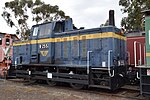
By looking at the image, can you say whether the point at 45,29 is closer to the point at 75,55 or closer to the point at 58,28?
the point at 58,28

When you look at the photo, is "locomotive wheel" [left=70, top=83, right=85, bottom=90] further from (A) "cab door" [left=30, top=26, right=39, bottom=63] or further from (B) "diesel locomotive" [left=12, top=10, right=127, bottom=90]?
(A) "cab door" [left=30, top=26, right=39, bottom=63]

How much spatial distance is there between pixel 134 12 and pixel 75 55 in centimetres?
1368

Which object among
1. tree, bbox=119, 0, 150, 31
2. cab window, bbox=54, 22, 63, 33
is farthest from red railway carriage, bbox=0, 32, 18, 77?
tree, bbox=119, 0, 150, 31

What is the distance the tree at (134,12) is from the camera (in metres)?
20.9

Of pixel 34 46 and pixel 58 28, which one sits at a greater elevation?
pixel 58 28

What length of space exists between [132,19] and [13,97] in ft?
57.9

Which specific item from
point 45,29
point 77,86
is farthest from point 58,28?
point 77,86

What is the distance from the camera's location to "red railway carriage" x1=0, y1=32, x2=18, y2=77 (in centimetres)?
1487

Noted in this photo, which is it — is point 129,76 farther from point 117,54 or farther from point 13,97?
point 13,97

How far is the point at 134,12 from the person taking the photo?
22.2m

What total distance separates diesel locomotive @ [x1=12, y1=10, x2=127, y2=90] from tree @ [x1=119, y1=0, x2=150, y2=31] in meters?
11.0

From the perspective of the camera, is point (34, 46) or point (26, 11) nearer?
→ point (34, 46)

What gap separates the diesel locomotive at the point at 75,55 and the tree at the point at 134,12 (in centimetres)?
1098

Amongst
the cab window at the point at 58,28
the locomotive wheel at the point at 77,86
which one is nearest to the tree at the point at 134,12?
the cab window at the point at 58,28
